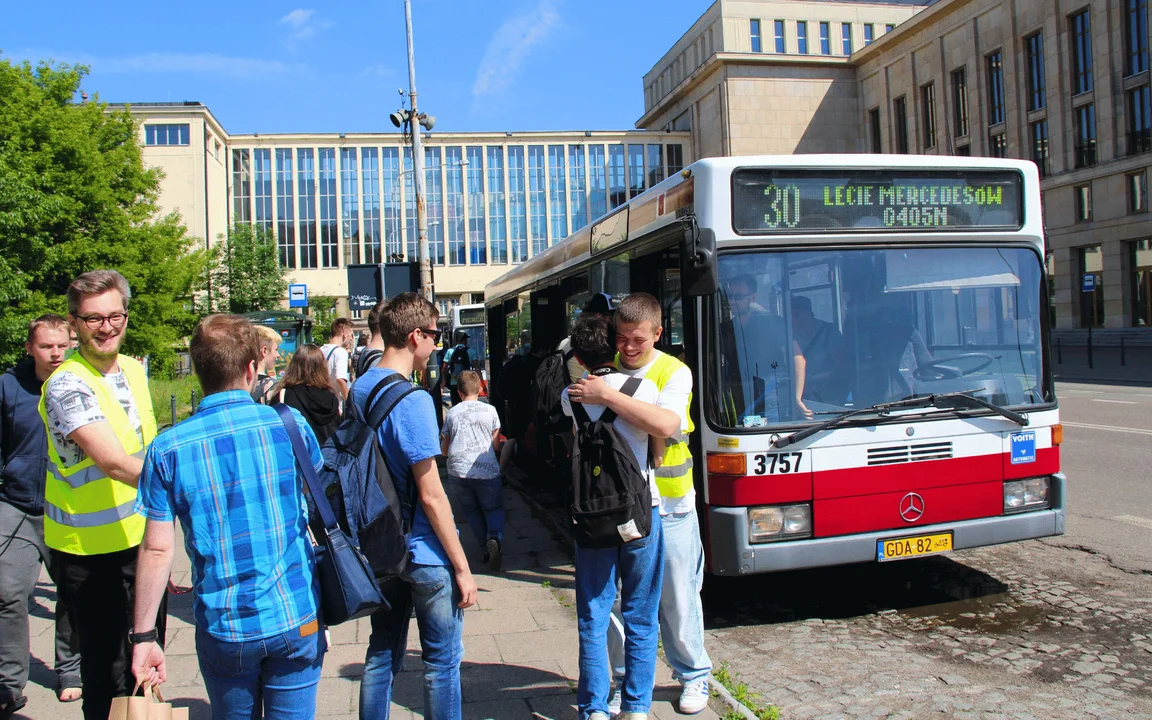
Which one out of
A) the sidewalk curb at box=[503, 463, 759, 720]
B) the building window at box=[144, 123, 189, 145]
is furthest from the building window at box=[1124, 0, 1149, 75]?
the building window at box=[144, 123, 189, 145]

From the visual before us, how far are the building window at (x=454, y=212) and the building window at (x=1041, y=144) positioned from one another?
4771cm

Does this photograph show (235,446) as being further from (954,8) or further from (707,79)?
(707,79)

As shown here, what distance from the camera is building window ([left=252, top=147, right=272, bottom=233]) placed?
254ft

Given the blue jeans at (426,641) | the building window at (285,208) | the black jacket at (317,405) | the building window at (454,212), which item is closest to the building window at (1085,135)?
the black jacket at (317,405)

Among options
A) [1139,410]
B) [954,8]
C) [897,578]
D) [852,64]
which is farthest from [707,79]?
[897,578]

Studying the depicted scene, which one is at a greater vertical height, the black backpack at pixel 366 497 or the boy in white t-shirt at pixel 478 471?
the black backpack at pixel 366 497

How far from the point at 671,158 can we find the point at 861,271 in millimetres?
74576

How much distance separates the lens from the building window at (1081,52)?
4159 cm

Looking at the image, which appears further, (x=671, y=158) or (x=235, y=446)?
(x=671, y=158)

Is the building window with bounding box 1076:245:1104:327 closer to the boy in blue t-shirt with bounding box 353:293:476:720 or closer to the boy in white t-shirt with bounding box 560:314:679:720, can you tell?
the boy in white t-shirt with bounding box 560:314:679:720

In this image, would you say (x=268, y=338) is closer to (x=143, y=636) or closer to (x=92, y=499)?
(x=92, y=499)

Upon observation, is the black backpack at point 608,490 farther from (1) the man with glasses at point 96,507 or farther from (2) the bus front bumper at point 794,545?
(1) the man with glasses at point 96,507

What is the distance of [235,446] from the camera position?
8.58 ft

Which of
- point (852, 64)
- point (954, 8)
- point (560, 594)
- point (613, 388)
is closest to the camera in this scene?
point (613, 388)
